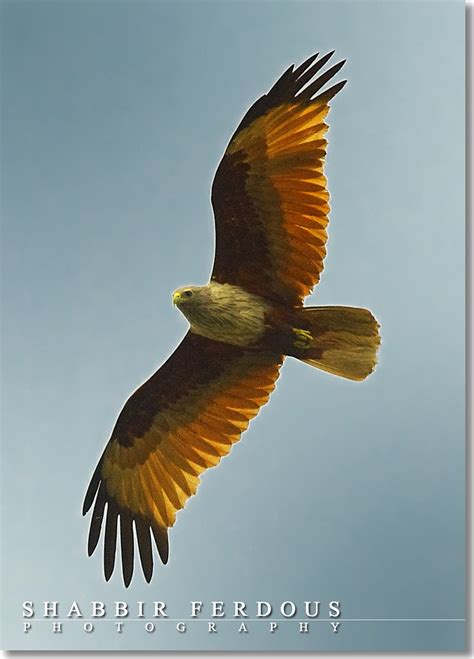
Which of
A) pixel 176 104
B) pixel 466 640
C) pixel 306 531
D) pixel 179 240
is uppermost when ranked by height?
pixel 176 104

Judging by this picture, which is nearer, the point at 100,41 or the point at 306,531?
the point at 306,531

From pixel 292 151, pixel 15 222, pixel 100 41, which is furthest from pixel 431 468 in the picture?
pixel 100 41

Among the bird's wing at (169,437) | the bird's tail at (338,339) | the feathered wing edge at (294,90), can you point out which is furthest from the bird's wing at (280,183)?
the bird's wing at (169,437)

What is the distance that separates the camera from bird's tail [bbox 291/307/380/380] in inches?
136

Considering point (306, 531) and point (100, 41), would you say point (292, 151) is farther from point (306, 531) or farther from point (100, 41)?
point (306, 531)

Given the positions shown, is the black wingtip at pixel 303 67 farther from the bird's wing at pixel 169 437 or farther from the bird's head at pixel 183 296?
the bird's wing at pixel 169 437

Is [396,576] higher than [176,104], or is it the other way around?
[176,104]

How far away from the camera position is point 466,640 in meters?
3.54

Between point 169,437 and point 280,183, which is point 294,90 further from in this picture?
point 169,437

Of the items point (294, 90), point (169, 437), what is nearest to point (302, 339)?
point (169, 437)

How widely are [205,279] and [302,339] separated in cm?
42

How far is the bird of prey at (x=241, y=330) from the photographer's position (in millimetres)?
3426

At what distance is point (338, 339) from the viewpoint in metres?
3.50

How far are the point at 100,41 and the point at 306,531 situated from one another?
186 cm
